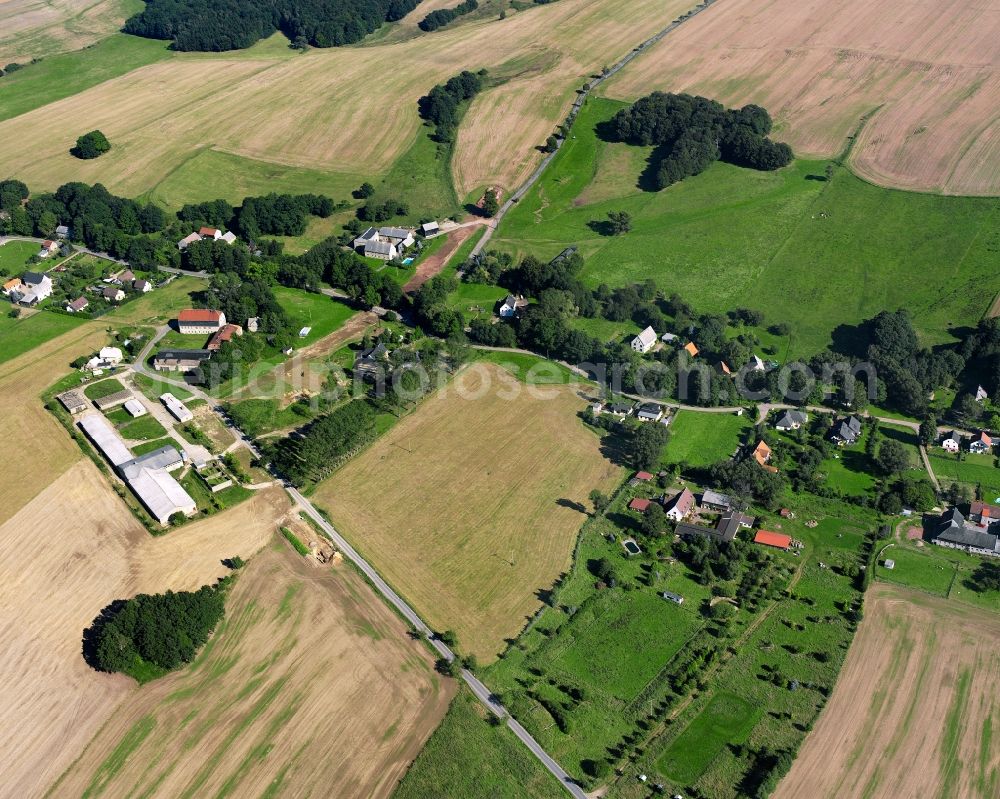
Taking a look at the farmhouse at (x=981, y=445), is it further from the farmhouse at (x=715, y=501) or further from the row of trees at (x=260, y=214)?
the row of trees at (x=260, y=214)

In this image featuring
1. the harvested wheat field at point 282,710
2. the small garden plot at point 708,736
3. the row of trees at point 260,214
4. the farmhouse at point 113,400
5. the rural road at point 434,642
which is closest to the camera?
the harvested wheat field at point 282,710

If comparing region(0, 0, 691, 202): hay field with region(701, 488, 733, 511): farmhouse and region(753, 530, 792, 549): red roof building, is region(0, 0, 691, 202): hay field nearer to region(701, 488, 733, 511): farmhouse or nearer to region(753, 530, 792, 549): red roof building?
region(701, 488, 733, 511): farmhouse

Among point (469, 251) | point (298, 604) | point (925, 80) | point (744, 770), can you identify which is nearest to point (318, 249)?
point (469, 251)

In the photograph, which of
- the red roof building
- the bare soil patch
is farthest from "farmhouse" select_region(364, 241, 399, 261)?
the red roof building

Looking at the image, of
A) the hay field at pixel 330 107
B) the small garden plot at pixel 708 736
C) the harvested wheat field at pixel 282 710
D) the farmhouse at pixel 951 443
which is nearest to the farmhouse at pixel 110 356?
the harvested wheat field at pixel 282 710

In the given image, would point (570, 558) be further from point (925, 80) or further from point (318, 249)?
point (925, 80)

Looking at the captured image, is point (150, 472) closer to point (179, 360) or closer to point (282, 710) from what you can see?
point (179, 360)
